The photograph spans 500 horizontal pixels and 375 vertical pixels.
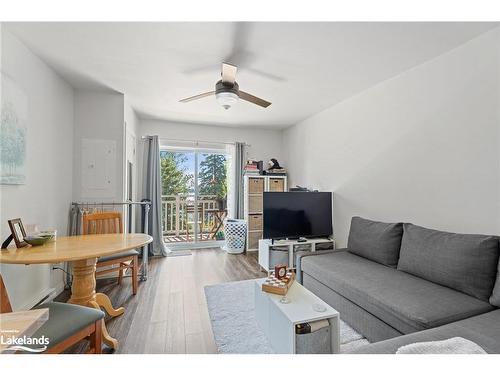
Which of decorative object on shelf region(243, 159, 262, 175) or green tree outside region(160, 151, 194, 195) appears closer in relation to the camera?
decorative object on shelf region(243, 159, 262, 175)

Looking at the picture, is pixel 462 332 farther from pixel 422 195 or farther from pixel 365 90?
pixel 365 90

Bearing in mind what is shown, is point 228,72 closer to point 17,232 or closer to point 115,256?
point 17,232

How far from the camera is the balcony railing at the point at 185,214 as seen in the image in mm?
4863

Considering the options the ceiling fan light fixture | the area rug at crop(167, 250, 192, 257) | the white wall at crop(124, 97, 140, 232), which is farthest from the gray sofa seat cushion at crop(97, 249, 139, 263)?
the ceiling fan light fixture

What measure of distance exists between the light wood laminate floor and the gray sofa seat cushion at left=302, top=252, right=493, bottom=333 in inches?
45.3

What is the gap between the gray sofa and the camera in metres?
1.34

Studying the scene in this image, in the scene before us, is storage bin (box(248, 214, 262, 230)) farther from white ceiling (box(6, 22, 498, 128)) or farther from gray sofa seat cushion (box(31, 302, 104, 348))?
gray sofa seat cushion (box(31, 302, 104, 348))

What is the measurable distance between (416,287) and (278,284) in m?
1.02

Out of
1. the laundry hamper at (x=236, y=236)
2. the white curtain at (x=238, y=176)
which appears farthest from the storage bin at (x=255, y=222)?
the white curtain at (x=238, y=176)

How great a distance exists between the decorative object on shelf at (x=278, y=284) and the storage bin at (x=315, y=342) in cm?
34

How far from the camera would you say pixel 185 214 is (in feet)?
16.2

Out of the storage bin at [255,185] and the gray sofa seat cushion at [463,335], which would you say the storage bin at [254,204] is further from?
the gray sofa seat cushion at [463,335]

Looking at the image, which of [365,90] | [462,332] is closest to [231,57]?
[365,90]
